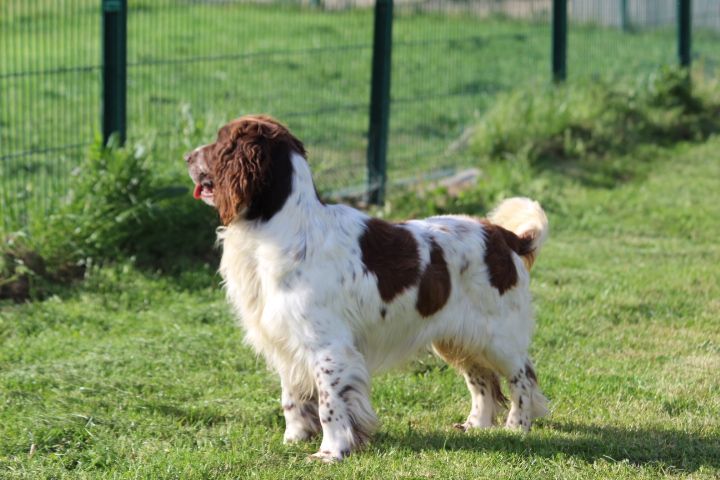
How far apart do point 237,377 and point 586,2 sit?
947 cm

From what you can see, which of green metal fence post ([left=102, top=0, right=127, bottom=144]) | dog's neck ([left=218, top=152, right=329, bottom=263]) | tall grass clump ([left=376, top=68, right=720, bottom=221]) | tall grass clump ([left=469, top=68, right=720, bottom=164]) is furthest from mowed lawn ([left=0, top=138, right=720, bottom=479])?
tall grass clump ([left=469, top=68, right=720, bottom=164])

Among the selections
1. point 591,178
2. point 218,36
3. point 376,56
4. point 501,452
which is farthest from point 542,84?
point 501,452

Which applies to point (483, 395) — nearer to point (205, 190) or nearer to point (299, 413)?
point (299, 413)

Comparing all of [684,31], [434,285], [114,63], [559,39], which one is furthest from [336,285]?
[684,31]

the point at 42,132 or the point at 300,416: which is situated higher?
the point at 42,132

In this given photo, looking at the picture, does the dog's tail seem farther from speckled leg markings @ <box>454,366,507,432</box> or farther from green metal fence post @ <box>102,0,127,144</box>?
green metal fence post @ <box>102,0,127,144</box>

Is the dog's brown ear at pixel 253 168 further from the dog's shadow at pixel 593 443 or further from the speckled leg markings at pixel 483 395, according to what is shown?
the speckled leg markings at pixel 483 395

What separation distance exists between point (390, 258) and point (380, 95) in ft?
17.3

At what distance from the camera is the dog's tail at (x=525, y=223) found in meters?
5.82

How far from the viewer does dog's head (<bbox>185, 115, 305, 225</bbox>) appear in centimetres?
505

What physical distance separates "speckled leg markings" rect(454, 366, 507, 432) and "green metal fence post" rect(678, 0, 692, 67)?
1021 centimetres

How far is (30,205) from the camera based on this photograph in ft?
26.7

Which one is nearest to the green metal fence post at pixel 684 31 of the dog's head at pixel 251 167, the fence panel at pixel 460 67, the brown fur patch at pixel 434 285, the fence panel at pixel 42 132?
the fence panel at pixel 460 67

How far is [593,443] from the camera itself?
5262 millimetres
